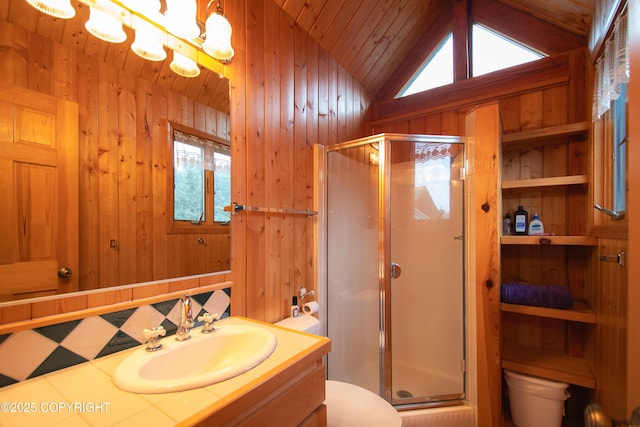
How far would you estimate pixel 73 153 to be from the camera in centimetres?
87

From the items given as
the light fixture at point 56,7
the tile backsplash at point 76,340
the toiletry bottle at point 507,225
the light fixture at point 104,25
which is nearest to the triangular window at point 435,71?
the toiletry bottle at point 507,225

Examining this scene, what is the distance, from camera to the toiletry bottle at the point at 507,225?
1.96 meters

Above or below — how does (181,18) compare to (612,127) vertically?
above

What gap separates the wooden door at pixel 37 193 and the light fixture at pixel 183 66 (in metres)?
0.43

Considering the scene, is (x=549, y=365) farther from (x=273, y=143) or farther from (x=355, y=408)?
(x=273, y=143)

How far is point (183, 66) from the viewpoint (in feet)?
3.84

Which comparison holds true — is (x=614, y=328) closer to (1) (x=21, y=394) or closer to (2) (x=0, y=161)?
(1) (x=21, y=394)

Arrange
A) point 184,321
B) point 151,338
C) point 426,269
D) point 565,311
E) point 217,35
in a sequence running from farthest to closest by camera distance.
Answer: point 426,269 → point 565,311 → point 217,35 → point 184,321 → point 151,338

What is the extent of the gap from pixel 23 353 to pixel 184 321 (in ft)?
1.34

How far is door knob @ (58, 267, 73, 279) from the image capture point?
2.74ft

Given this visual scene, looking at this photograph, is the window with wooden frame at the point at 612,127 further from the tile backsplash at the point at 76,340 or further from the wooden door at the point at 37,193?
the wooden door at the point at 37,193

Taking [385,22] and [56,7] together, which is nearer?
[56,7]

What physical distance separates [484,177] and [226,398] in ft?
5.60

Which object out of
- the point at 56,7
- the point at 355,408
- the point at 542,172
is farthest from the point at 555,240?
the point at 56,7
